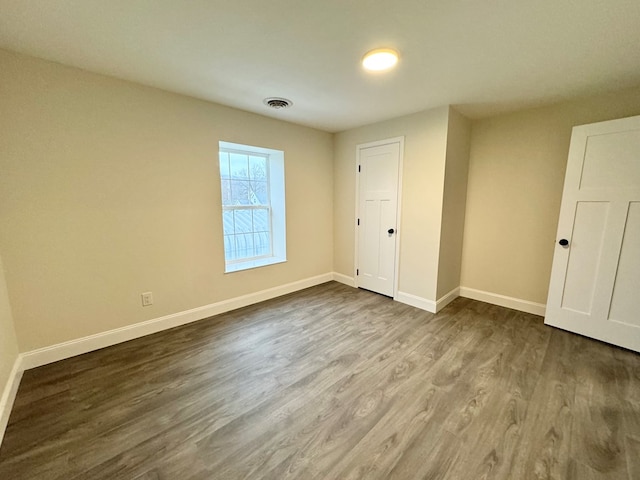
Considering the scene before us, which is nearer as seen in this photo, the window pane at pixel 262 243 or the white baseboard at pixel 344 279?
the window pane at pixel 262 243

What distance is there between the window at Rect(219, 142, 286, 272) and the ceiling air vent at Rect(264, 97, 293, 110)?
1.87ft

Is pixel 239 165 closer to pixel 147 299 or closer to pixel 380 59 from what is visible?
pixel 147 299

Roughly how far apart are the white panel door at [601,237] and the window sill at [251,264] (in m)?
3.13

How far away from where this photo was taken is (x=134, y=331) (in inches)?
96.6

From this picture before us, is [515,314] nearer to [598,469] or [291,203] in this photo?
[598,469]

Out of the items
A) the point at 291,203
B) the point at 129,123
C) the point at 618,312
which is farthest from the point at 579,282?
the point at 129,123

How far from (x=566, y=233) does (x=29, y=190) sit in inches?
182

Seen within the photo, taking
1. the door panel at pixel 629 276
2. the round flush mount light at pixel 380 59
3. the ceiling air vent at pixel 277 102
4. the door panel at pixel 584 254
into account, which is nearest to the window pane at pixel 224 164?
the ceiling air vent at pixel 277 102

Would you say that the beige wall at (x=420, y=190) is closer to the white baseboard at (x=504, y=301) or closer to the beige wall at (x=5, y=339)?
the white baseboard at (x=504, y=301)

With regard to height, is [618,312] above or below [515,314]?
above

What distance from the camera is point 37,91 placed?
1899mm

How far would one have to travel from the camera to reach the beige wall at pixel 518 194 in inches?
108

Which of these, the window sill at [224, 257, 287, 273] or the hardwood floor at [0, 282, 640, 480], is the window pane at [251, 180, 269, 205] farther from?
the hardwood floor at [0, 282, 640, 480]

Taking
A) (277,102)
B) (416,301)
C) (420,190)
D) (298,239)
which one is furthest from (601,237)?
(277,102)
